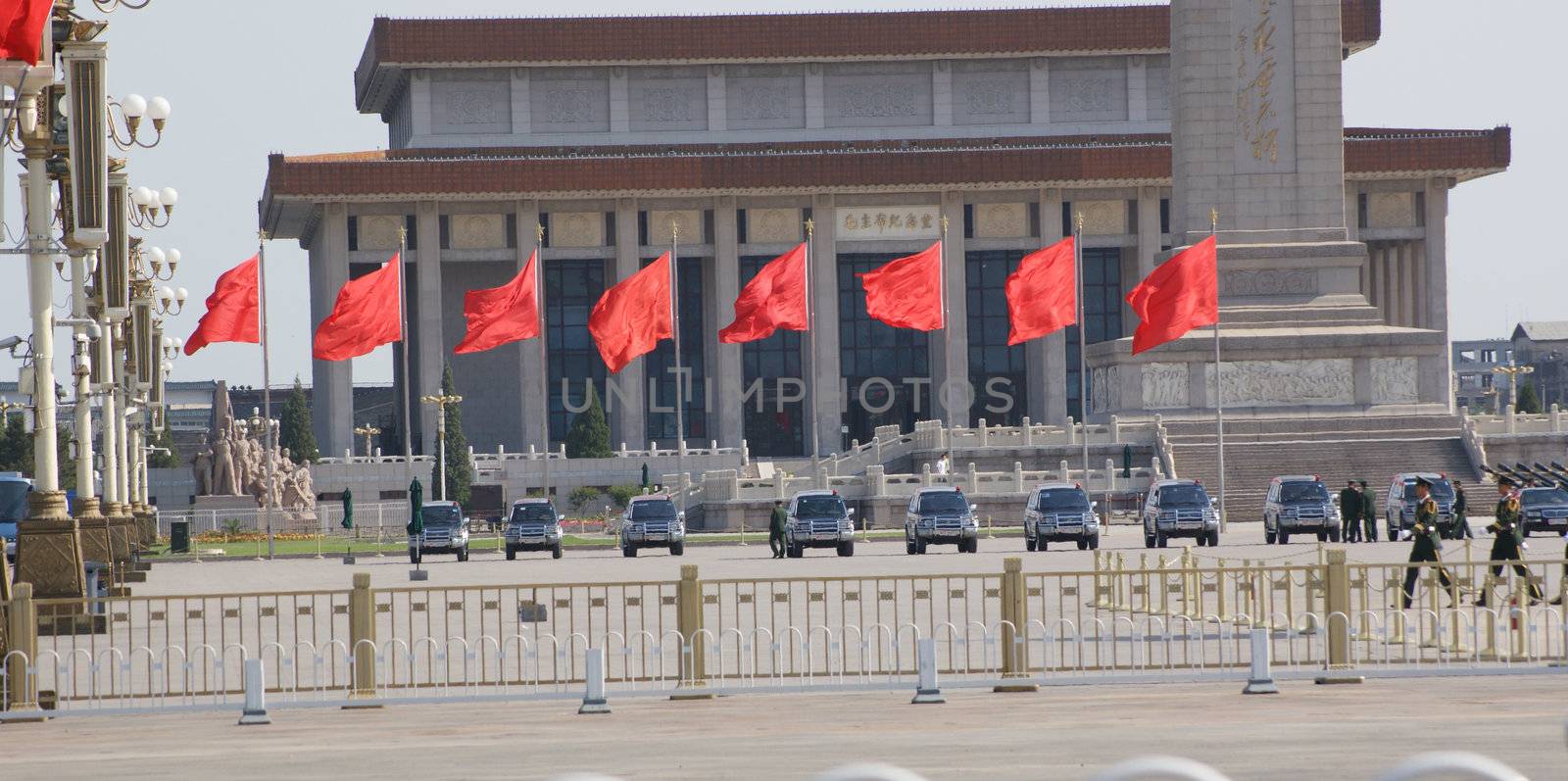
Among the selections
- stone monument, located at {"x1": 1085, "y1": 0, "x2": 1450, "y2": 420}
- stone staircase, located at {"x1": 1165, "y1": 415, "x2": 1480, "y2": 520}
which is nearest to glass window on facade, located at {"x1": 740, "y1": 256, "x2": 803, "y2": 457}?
stone monument, located at {"x1": 1085, "y1": 0, "x2": 1450, "y2": 420}

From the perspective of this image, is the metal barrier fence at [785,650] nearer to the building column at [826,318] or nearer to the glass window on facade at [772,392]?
the building column at [826,318]

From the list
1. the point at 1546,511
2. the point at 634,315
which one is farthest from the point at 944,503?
the point at 1546,511

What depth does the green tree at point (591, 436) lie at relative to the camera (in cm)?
9225

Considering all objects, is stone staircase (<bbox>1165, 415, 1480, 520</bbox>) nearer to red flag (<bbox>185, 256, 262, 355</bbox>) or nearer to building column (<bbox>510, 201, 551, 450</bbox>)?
red flag (<bbox>185, 256, 262, 355</bbox>)

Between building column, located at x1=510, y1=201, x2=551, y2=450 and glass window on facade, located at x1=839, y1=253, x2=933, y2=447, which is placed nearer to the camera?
building column, located at x1=510, y1=201, x2=551, y2=450

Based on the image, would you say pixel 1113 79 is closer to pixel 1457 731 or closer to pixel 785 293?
pixel 785 293

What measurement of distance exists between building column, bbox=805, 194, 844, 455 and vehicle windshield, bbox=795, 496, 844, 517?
168ft

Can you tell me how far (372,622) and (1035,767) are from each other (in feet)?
22.7

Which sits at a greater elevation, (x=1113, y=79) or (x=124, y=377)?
(x=1113, y=79)

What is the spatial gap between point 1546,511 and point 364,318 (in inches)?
1137

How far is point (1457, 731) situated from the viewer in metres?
15.7

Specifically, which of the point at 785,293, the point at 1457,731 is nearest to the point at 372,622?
the point at 1457,731

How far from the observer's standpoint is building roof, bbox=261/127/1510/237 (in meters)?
98.6

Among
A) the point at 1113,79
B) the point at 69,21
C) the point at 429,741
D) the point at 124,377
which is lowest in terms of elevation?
the point at 429,741
